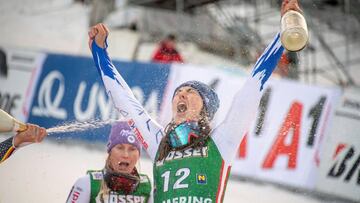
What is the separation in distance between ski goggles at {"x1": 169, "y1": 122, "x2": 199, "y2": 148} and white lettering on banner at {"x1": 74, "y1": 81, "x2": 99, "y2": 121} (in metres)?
4.78

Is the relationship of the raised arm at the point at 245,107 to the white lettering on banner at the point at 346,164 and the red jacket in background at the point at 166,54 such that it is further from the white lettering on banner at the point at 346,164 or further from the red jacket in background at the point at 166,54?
the red jacket in background at the point at 166,54

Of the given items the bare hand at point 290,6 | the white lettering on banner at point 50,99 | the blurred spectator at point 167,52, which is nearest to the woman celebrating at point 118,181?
the bare hand at point 290,6

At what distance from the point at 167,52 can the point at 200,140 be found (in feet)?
23.6

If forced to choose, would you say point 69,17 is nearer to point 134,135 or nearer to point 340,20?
point 340,20

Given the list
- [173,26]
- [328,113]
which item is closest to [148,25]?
[173,26]

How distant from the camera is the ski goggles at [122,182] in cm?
378

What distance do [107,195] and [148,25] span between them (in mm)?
8473

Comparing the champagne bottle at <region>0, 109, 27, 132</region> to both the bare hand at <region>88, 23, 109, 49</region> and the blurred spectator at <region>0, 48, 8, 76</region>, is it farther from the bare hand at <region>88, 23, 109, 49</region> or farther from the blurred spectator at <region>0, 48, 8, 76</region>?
the blurred spectator at <region>0, 48, 8, 76</region>

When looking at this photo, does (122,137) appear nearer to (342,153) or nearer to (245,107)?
(245,107)

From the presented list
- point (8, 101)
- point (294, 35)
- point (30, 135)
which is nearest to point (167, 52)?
point (8, 101)

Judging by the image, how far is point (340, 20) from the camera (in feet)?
40.9

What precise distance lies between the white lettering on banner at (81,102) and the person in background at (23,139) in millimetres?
4383

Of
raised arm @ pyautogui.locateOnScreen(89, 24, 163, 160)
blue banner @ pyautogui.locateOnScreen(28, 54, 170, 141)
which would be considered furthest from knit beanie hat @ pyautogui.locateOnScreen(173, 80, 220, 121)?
blue banner @ pyautogui.locateOnScreen(28, 54, 170, 141)

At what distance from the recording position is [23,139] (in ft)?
11.9
